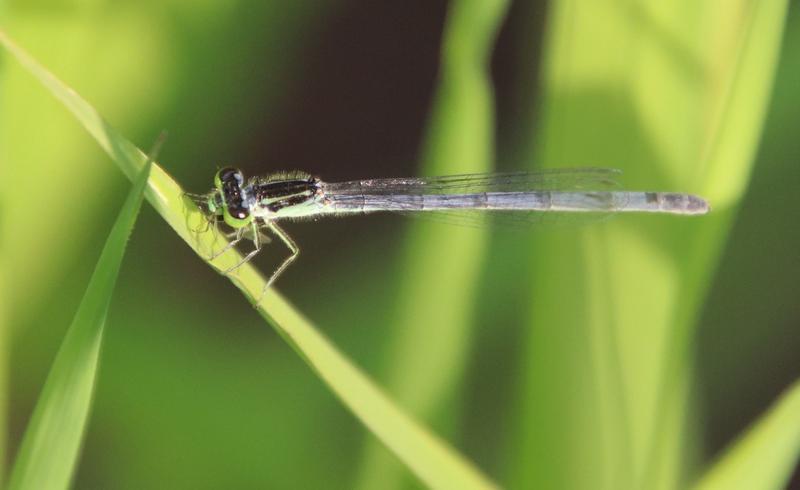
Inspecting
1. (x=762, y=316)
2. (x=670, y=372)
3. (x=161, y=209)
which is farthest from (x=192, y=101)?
(x=762, y=316)

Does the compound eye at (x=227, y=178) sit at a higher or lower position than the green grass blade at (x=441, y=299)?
higher

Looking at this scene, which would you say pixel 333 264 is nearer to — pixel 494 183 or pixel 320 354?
pixel 494 183

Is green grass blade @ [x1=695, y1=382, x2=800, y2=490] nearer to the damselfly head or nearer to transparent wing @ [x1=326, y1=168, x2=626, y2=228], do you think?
transparent wing @ [x1=326, y1=168, x2=626, y2=228]

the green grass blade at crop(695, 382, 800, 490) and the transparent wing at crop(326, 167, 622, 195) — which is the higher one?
the transparent wing at crop(326, 167, 622, 195)

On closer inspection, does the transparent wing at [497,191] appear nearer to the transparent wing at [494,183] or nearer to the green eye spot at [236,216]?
Answer: the transparent wing at [494,183]

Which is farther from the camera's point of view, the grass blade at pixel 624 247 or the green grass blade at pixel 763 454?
the grass blade at pixel 624 247

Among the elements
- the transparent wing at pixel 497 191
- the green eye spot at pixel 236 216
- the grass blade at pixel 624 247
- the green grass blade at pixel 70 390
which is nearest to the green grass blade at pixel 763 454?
the grass blade at pixel 624 247

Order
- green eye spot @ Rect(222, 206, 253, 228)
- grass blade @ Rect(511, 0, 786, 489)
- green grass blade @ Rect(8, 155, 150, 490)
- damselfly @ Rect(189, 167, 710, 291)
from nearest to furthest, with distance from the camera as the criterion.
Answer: green grass blade @ Rect(8, 155, 150, 490) → grass blade @ Rect(511, 0, 786, 489) → damselfly @ Rect(189, 167, 710, 291) → green eye spot @ Rect(222, 206, 253, 228)

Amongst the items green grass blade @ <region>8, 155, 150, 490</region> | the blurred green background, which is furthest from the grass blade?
green grass blade @ <region>8, 155, 150, 490</region>
